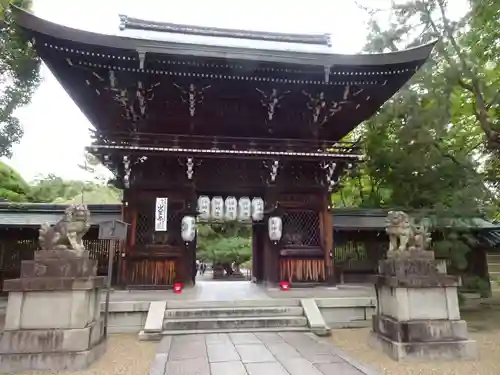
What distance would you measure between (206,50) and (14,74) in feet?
35.4

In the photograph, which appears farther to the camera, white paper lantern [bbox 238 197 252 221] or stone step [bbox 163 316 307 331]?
white paper lantern [bbox 238 197 252 221]

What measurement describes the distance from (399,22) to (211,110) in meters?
6.89

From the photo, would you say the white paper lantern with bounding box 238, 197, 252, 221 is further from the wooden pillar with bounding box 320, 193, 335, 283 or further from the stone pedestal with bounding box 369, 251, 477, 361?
the stone pedestal with bounding box 369, 251, 477, 361

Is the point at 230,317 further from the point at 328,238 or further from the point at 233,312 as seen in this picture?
the point at 328,238

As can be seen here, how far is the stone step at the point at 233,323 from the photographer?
7668mm

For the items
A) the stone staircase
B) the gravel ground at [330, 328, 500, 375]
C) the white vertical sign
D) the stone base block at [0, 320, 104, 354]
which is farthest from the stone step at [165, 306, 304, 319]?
the white vertical sign

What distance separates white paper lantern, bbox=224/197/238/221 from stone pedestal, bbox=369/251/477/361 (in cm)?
538

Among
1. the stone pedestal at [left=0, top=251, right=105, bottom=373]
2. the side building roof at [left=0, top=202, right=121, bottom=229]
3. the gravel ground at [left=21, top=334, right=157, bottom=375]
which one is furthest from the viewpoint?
Result: the side building roof at [left=0, top=202, right=121, bottom=229]

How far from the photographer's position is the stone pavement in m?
5.15

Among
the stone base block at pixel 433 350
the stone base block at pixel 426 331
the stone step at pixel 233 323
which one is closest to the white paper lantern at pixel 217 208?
the stone step at pixel 233 323

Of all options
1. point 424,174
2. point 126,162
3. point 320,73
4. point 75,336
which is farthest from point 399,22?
point 75,336

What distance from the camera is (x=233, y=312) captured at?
8273 mm

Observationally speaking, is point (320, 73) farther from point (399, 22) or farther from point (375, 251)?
point (375, 251)

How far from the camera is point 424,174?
10.2m
